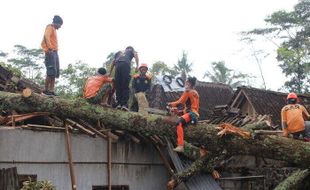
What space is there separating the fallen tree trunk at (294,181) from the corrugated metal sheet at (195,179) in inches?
58.2

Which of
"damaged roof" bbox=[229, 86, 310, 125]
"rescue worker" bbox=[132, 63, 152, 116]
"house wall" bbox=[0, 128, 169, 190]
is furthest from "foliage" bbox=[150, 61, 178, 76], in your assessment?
"house wall" bbox=[0, 128, 169, 190]

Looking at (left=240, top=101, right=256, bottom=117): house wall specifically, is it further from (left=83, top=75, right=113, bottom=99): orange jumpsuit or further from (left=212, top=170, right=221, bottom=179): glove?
(left=83, top=75, right=113, bottom=99): orange jumpsuit

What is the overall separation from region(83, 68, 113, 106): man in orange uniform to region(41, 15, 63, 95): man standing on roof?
1312mm

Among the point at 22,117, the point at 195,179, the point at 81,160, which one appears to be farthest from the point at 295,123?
the point at 22,117

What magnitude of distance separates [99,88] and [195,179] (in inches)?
117

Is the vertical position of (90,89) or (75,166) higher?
(90,89)

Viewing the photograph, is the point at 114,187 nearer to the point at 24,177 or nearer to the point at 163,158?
the point at 163,158

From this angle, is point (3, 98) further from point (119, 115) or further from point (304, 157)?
point (304, 157)

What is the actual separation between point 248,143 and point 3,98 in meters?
5.34

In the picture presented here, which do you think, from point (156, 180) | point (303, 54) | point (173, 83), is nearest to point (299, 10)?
point (303, 54)

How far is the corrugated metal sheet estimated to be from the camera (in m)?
8.98

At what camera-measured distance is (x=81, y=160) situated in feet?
28.0

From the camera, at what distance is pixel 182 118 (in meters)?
8.50

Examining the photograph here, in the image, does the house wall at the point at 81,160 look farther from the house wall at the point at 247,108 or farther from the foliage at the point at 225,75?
the foliage at the point at 225,75
